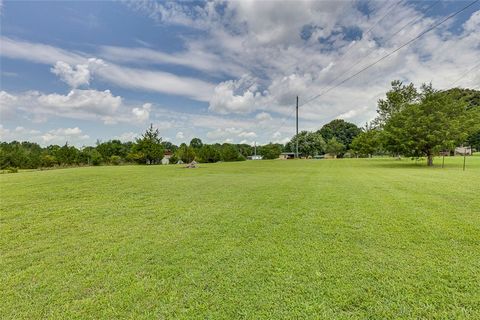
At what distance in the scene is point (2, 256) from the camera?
3463mm

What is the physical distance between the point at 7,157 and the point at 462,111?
174 ft

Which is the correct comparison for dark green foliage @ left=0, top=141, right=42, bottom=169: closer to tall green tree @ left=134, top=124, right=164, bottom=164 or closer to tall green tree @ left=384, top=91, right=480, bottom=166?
tall green tree @ left=134, top=124, right=164, bottom=164

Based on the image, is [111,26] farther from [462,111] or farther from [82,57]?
[462,111]

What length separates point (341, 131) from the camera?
3356 inches

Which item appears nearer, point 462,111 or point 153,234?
point 153,234

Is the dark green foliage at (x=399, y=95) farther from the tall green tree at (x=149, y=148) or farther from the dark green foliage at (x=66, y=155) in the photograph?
the dark green foliage at (x=66, y=155)

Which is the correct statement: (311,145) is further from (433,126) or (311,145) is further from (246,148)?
(433,126)

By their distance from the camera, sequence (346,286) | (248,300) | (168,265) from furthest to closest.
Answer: (168,265) → (346,286) → (248,300)

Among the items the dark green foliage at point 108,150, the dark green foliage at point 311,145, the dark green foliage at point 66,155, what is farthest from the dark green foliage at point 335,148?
the dark green foliage at point 66,155

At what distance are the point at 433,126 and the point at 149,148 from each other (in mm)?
34543

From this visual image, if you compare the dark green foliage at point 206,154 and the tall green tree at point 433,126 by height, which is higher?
the tall green tree at point 433,126

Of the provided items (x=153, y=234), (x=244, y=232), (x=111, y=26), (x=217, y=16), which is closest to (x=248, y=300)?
(x=244, y=232)

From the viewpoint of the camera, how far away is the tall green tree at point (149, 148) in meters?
35.7

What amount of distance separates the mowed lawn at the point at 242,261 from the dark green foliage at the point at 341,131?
8350 centimetres
